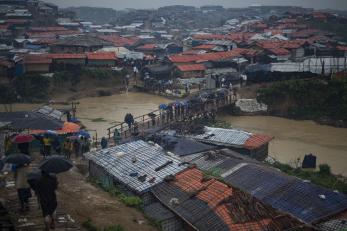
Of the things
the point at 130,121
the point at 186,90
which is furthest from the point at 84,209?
the point at 186,90

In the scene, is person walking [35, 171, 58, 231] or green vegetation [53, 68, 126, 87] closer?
person walking [35, 171, 58, 231]

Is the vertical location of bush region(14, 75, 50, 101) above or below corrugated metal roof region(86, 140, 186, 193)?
below

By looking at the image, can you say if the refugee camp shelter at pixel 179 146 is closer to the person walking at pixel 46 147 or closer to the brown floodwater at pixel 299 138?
the person walking at pixel 46 147

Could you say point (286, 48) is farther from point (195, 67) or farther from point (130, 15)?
point (130, 15)

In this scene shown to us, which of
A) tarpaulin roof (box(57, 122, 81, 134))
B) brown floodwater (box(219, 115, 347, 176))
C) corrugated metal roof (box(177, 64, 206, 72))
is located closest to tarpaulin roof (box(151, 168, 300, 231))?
tarpaulin roof (box(57, 122, 81, 134))

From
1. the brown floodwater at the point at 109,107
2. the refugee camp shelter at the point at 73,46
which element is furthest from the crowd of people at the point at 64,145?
the refugee camp shelter at the point at 73,46

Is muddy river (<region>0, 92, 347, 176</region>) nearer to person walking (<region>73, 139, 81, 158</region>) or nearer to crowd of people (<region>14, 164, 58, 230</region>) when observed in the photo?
person walking (<region>73, 139, 81, 158</region>)

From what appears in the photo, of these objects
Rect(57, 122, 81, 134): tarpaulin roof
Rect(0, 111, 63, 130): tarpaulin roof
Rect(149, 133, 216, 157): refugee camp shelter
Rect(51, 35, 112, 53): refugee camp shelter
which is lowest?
Rect(149, 133, 216, 157): refugee camp shelter

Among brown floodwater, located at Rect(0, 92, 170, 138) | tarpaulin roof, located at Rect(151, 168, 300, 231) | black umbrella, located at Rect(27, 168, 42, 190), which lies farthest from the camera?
brown floodwater, located at Rect(0, 92, 170, 138)
